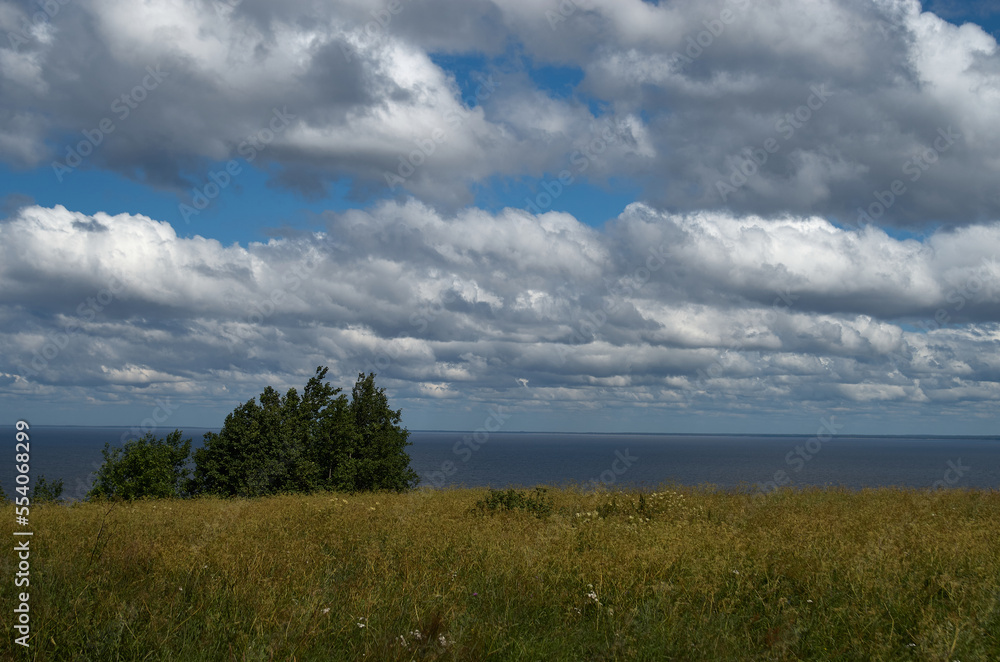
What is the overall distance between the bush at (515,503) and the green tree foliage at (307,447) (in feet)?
57.5

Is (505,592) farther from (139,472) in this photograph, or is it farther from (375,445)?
(139,472)

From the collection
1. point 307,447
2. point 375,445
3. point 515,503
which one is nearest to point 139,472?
point 307,447

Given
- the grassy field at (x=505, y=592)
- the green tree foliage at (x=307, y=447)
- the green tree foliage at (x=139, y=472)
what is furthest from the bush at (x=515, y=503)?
the green tree foliage at (x=139, y=472)

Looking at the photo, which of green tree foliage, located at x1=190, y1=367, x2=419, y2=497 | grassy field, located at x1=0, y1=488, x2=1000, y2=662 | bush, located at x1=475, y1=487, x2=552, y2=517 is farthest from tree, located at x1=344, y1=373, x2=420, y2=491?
grassy field, located at x1=0, y1=488, x2=1000, y2=662

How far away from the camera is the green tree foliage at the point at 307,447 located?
3106 centimetres

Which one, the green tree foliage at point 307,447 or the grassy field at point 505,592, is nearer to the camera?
the grassy field at point 505,592

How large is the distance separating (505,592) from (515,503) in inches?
297

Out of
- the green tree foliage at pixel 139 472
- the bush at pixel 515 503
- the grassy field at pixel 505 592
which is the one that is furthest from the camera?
the green tree foliage at pixel 139 472

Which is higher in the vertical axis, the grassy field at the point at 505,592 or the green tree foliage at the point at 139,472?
the grassy field at the point at 505,592

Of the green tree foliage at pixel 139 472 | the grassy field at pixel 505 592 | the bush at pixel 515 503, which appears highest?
the grassy field at pixel 505 592

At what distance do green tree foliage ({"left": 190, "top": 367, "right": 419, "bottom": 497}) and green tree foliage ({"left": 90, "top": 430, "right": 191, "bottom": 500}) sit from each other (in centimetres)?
138

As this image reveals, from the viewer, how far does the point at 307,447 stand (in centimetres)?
3300

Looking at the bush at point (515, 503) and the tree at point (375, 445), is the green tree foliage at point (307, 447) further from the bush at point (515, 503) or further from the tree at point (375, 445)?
the bush at point (515, 503)

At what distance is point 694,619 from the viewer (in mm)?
6086
